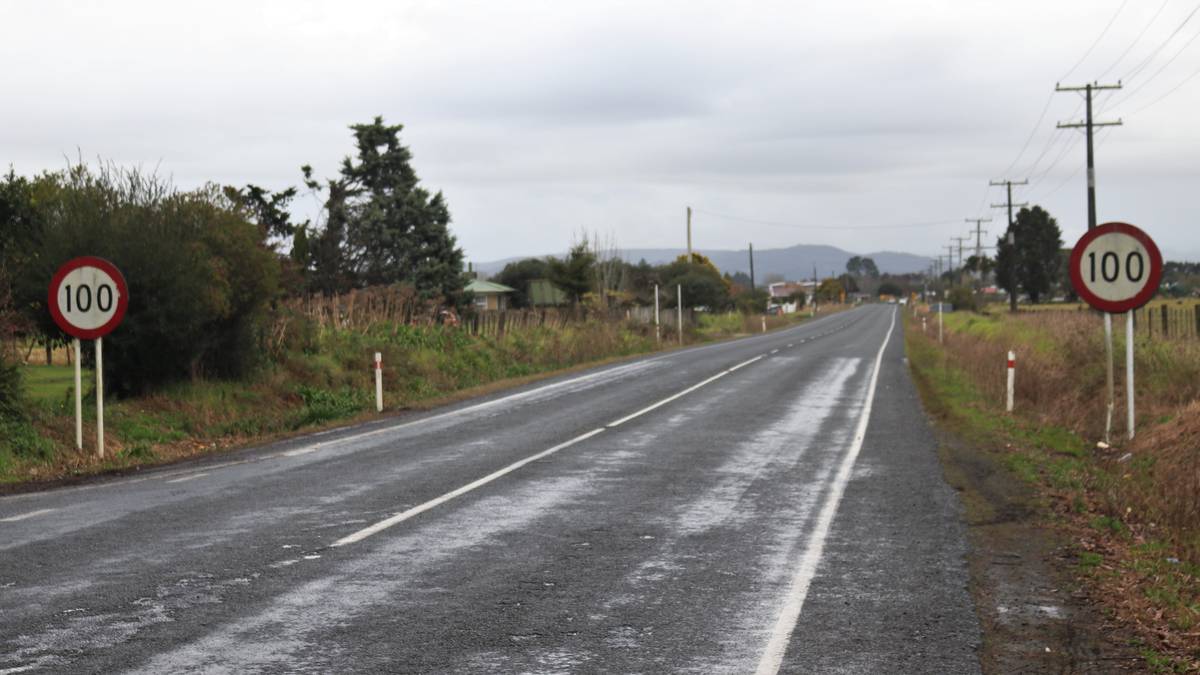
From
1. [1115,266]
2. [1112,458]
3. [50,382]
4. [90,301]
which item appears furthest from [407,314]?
[1115,266]

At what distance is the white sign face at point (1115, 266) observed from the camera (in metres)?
13.5

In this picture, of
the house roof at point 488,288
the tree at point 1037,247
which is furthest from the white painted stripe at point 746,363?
the tree at point 1037,247

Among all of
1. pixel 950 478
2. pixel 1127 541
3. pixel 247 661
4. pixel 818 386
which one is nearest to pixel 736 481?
pixel 950 478

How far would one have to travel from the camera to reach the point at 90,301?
567 inches

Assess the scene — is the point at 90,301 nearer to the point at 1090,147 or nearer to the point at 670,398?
the point at 670,398

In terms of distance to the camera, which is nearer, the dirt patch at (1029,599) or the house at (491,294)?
the dirt patch at (1029,599)

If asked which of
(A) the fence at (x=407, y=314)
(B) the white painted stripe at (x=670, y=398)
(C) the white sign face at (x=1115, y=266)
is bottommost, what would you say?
(B) the white painted stripe at (x=670, y=398)

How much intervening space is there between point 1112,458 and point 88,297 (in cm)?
1283

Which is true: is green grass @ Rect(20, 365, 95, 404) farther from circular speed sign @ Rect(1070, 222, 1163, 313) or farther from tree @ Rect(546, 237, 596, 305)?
tree @ Rect(546, 237, 596, 305)

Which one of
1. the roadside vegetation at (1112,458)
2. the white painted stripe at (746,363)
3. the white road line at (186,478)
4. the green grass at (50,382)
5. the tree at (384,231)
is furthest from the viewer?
the tree at (384,231)

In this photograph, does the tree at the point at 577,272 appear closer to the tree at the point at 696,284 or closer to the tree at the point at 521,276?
the tree at the point at 696,284

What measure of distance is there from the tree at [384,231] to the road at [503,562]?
135ft

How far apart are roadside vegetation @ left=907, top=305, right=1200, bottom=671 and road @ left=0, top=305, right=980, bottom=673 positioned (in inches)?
39.1


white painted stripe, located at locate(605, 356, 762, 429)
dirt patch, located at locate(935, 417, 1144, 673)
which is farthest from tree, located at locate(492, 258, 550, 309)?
dirt patch, located at locate(935, 417, 1144, 673)
